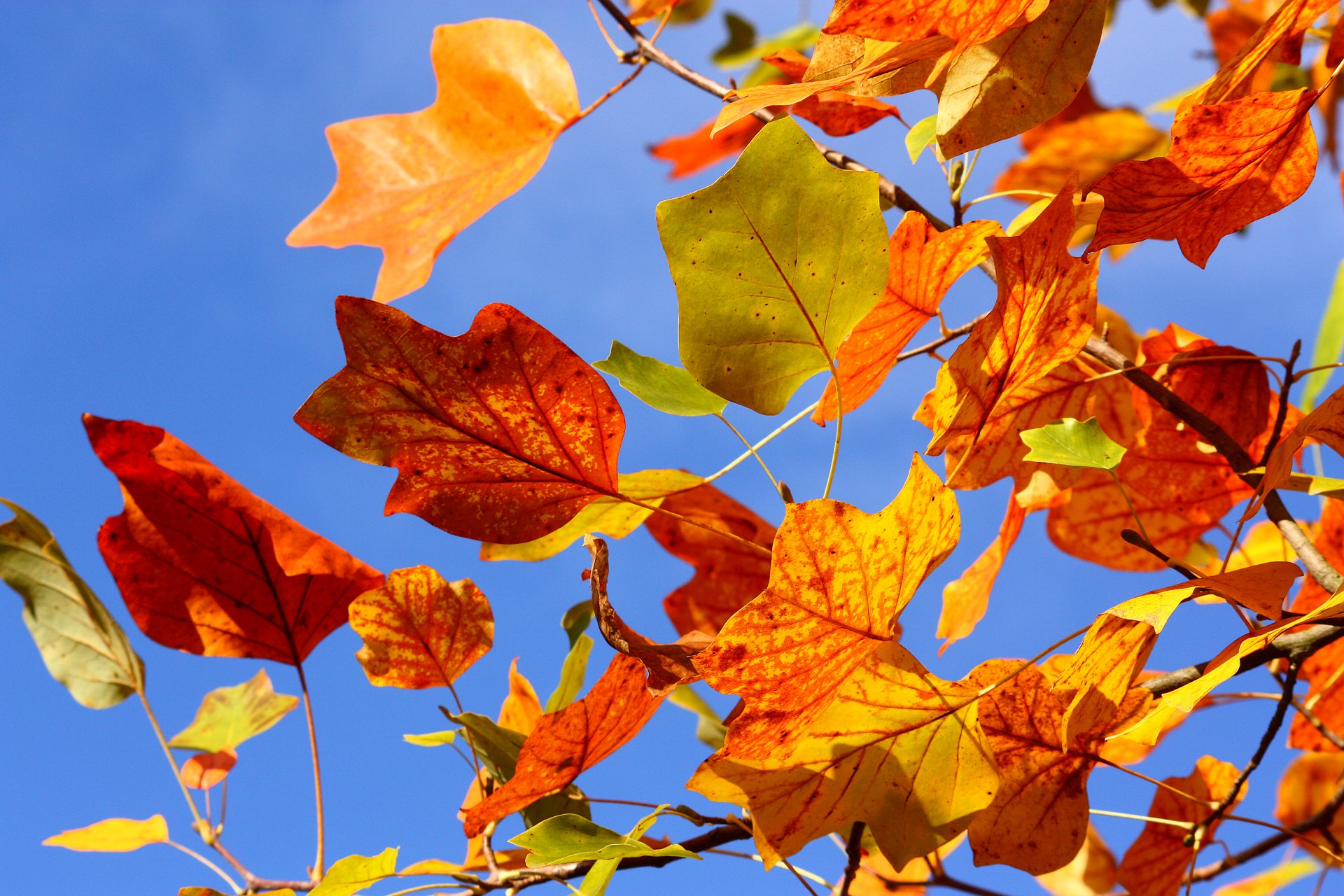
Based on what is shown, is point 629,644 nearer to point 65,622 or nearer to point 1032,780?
point 1032,780

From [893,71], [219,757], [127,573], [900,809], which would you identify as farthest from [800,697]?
[219,757]

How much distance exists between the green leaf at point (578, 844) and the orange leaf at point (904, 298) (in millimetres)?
Answer: 194

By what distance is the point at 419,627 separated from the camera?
1.68ft

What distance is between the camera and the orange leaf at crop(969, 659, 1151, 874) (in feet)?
1.33

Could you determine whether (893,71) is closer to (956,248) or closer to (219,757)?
(956,248)

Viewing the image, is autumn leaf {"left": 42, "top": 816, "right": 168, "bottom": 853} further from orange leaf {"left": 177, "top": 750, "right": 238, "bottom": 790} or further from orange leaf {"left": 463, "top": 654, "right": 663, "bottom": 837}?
orange leaf {"left": 463, "top": 654, "right": 663, "bottom": 837}

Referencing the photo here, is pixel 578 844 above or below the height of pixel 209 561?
below

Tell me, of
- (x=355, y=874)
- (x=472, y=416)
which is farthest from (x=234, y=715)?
(x=472, y=416)

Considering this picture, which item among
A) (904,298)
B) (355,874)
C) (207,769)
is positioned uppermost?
(904,298)

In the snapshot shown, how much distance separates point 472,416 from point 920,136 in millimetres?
238

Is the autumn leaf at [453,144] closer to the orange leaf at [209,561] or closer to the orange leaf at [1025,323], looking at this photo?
the orange leaf at [209,561]

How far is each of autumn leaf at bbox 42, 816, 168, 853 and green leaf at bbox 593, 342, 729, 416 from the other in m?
0.47

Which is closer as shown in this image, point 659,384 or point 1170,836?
point 659,384

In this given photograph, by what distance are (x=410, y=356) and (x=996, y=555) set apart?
39 cm
